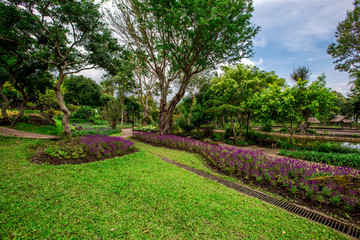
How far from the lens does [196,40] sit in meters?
9.66

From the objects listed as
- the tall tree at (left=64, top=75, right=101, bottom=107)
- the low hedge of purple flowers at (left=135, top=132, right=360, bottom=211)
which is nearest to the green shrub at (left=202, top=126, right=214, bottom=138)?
the low hedge of purple flowers at (left=135, top=132, right=360, bottom=211)

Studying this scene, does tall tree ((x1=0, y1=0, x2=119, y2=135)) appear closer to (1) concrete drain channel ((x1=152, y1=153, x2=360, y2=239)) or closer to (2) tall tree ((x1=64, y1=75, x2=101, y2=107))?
(1) concrete drain channel ((x1=152, y1=153, x2=360, y2=239))

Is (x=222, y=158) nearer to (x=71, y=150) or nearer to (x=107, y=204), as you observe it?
(x=107, y=204)

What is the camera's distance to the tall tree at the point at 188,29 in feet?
26.5

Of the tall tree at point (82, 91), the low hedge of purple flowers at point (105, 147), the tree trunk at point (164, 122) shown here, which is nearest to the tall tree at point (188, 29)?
the tree trunk at point (164, 122)

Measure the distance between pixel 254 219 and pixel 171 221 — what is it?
1.56 metres

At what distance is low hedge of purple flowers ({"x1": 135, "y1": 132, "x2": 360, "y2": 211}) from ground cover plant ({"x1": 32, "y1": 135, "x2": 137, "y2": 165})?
4.06 metres

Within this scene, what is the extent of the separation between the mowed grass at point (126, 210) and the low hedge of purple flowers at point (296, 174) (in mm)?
1073

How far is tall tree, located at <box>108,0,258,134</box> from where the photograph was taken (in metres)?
8.06

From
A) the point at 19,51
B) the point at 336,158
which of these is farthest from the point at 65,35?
the point at 336,158

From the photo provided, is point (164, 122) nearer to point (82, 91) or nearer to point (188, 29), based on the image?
point (188, 29)

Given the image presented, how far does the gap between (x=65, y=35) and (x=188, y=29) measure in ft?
24.2

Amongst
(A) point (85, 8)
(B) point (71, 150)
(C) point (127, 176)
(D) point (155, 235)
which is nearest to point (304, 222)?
(D) point (155, 235)

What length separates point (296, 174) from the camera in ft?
13.6
